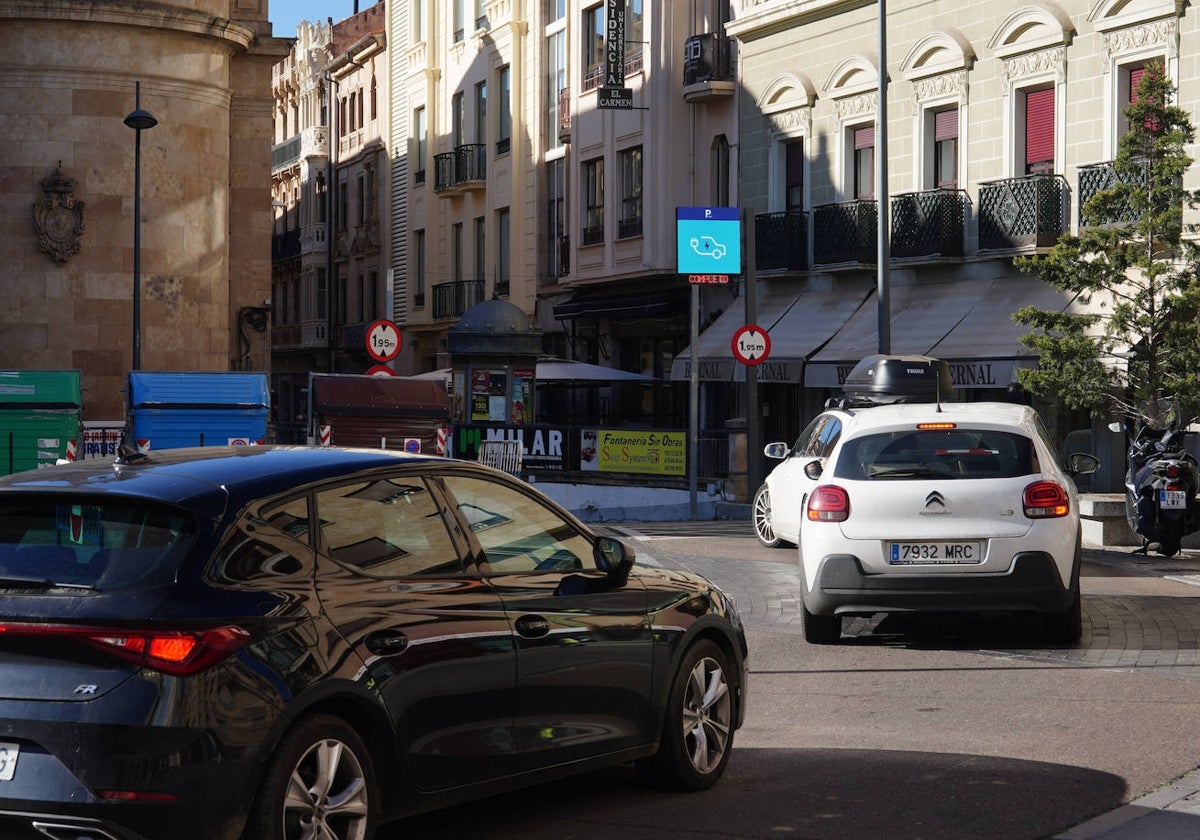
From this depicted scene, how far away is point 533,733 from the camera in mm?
6902

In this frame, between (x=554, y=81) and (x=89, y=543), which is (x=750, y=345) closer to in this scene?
(x=89, y=543)

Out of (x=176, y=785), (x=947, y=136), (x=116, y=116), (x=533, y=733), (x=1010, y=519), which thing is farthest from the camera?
(x=116, y=116)

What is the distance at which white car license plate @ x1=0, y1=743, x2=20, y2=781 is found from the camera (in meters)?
5.49

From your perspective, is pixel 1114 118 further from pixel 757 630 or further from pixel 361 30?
pixel 361 30

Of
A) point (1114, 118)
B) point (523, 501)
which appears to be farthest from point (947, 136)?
point (523, 501)

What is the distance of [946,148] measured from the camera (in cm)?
3559

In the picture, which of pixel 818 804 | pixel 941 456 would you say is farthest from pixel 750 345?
pixel 818 804

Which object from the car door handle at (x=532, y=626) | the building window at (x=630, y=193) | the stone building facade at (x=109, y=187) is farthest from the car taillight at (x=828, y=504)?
the building window at (x=630, y=193)

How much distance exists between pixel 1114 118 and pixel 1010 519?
65.6 feet

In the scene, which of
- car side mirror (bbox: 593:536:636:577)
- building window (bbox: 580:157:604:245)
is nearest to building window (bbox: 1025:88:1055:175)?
building window (bbox: 580:157:604:245)

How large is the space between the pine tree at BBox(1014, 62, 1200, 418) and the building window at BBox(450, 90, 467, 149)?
120ft

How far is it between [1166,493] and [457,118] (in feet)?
136

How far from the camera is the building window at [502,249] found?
180ft

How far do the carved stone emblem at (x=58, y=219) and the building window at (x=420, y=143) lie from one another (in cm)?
2332
